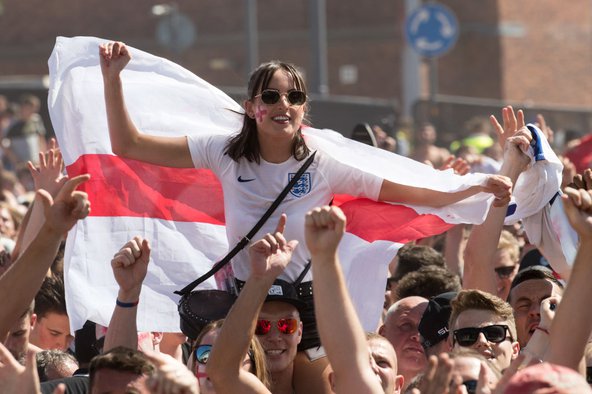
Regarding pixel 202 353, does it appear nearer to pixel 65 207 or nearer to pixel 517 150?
pixel 65 207

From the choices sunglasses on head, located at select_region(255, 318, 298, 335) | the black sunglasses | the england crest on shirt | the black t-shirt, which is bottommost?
the black t-shirt

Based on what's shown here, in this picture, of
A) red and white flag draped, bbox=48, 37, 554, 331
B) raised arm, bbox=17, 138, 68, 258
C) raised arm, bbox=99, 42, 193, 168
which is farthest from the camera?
raised arm, bbox=17, 138, 68, 258

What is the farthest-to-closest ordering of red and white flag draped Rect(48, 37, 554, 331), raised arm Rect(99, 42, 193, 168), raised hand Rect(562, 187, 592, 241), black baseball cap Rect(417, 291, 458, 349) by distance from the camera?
1. black baseball cap Rect(417, 291, 458, 349)
2. red and white flag draped Rect(48, 37, 554, 331)
3. raised arm Rect(99, 42, 193, 168)
4. raised hand Rect(562, 187, 592, 241)

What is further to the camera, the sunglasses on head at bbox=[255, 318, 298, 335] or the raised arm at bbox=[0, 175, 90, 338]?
the sunglasses on head at bbox=[255, 318, 298, 335]

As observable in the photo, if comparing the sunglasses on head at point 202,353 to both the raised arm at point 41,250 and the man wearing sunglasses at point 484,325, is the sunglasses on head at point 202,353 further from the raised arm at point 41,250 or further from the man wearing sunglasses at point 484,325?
the man wearing sunglasses at point 484,325

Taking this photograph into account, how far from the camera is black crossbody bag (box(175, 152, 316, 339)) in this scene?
20.2 ft

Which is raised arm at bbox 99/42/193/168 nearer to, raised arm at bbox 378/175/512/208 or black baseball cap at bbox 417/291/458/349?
raised arm at bbox 378/175/512/208

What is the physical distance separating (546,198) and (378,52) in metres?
28.0

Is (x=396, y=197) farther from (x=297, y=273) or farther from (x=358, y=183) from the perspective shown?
(x=297, y=273)

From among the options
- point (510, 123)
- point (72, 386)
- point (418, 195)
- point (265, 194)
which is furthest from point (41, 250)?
point (510, 123)

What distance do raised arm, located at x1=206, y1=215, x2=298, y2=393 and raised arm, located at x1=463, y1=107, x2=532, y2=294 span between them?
1.59 meters

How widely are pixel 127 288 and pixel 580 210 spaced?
1.84 metres

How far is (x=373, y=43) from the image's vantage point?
35.0 metres

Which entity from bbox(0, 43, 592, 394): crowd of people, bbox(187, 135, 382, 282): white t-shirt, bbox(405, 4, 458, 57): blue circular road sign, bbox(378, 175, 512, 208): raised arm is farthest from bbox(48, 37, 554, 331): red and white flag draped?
bbox(405, 4, 458, 57): blue circular road sign
